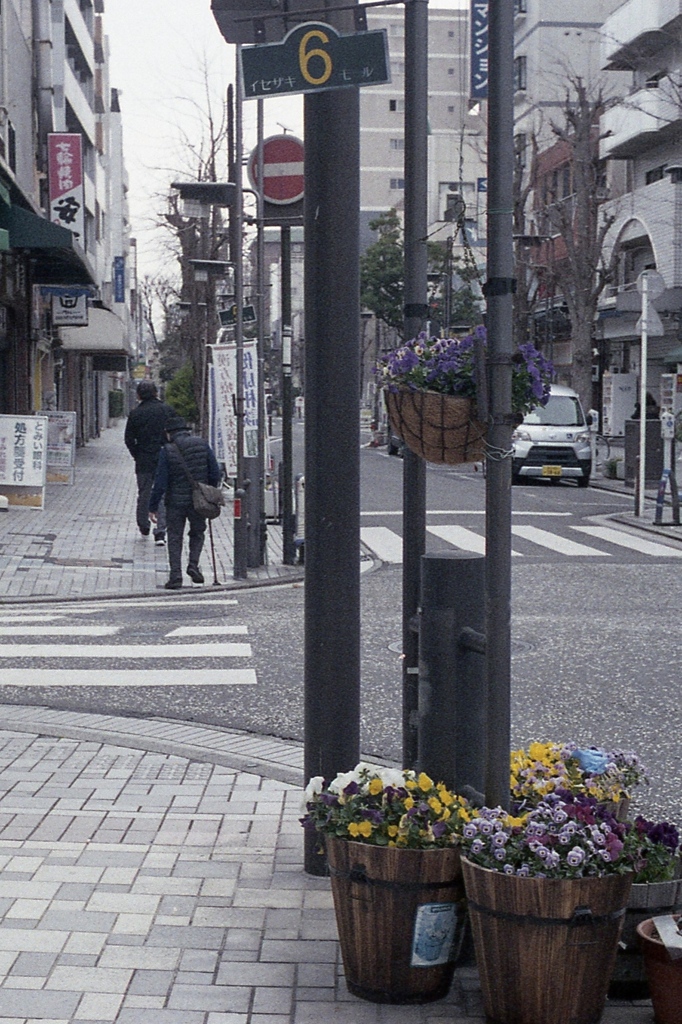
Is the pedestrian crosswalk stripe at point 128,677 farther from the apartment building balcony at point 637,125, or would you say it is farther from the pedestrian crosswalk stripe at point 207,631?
the apartment building balcony at point 637,125

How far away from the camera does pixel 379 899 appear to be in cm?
393

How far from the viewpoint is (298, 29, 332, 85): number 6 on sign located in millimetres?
4609

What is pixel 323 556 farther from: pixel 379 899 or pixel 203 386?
pixel 203 386

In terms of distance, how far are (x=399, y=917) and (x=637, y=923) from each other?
2.25 ft

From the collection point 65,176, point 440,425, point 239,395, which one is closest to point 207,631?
point 239,395

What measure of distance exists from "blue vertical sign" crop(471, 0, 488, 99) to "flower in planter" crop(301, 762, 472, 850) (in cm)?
1630

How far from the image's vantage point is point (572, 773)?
4.43m

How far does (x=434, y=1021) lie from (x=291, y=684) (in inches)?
203

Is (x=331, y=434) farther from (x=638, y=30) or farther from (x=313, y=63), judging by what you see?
(x=638, y=30)

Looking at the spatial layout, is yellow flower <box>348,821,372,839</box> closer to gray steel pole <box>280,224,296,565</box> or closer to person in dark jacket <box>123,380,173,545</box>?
gray steel pole <box>280,224,296,565</box>

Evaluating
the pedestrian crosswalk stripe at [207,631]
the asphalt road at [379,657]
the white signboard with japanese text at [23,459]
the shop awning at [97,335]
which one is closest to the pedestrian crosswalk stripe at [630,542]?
the asphalt road at [379,657]

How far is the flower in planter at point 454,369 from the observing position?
4090mm

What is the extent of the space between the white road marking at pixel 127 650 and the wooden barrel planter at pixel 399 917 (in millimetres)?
6064

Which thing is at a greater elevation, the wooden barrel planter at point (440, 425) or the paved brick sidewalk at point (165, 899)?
the wooden barrel planter at point (440, 425)
